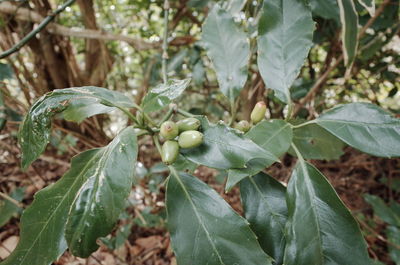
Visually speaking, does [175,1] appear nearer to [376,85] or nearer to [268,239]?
[376,85]

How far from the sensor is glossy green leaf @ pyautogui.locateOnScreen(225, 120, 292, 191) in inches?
20.2

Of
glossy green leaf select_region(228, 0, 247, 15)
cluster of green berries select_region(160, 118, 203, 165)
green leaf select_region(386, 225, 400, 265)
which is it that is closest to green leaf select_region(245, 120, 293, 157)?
cluster of green berries select_region(160, 118, 203, 165)

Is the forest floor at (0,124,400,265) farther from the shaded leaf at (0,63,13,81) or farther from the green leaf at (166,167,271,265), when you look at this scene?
the green leaf at (166,167,271,265)

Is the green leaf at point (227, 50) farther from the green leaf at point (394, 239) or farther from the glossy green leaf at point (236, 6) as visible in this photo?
the green leaf at point (394, 239)

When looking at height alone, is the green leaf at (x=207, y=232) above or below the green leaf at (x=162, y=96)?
below

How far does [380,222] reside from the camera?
1.48 metres

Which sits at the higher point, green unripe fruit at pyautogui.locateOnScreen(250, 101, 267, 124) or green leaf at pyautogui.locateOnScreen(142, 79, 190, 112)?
green leaf at pyautogui.locateOnScreen(142, 79, 190, 112)

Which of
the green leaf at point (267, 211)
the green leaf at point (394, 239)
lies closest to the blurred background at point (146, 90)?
A: the green leaf at point (394, 239)

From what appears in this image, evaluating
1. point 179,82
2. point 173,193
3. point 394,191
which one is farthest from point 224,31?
point 394,191

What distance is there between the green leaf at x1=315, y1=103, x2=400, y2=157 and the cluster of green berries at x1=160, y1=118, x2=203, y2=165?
0.89 feet

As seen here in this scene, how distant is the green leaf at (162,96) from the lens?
0.55 meters

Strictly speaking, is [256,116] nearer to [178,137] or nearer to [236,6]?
[178,137]

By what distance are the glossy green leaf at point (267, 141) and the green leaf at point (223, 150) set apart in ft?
0.09

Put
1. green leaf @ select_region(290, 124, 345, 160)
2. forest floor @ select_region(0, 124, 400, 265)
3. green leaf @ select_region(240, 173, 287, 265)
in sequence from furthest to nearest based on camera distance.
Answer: forest floor @ select_region(0, 124, 400, 265) → green leaf @ select_region(290, 124, 345, 160) → green leaf @ select_region(240, 173, 287, 265)
